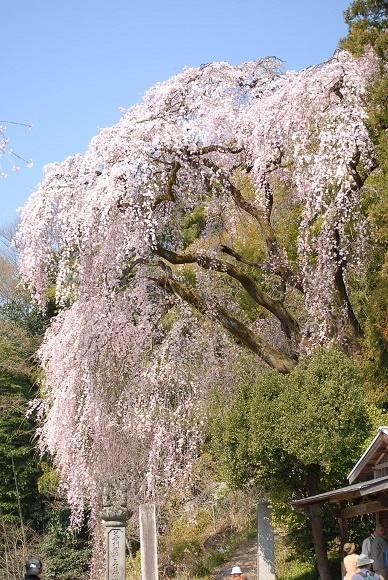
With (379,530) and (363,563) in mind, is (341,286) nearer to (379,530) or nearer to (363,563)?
(379,530)

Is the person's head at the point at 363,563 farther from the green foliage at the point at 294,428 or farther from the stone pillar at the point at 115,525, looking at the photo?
the stone pillar at the point at 115,525

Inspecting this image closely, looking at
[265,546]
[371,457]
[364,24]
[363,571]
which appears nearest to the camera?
[363,571]

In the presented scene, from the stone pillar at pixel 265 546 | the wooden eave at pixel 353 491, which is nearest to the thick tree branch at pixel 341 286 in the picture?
the wooden eave at pixel 353 491

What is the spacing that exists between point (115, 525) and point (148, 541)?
20.7 inches

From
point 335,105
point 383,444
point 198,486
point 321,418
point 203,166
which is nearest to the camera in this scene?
point 383,444

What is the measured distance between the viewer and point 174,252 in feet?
45.2

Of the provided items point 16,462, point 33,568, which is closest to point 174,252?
point 33,568

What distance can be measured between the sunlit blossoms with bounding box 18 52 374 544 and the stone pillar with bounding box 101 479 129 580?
117 centimetres

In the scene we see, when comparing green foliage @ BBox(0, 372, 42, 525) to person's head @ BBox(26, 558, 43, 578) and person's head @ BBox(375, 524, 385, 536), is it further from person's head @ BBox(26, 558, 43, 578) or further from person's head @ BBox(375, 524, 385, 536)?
person's head @ BBox(26, 558, 43, 578)

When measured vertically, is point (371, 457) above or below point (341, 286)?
below

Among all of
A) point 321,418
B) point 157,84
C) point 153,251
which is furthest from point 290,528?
point 157,84

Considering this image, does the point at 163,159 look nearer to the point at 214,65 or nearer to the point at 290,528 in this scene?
the point at 214,65

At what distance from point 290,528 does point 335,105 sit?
6.75 metres

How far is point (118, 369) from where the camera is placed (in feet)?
45.2
